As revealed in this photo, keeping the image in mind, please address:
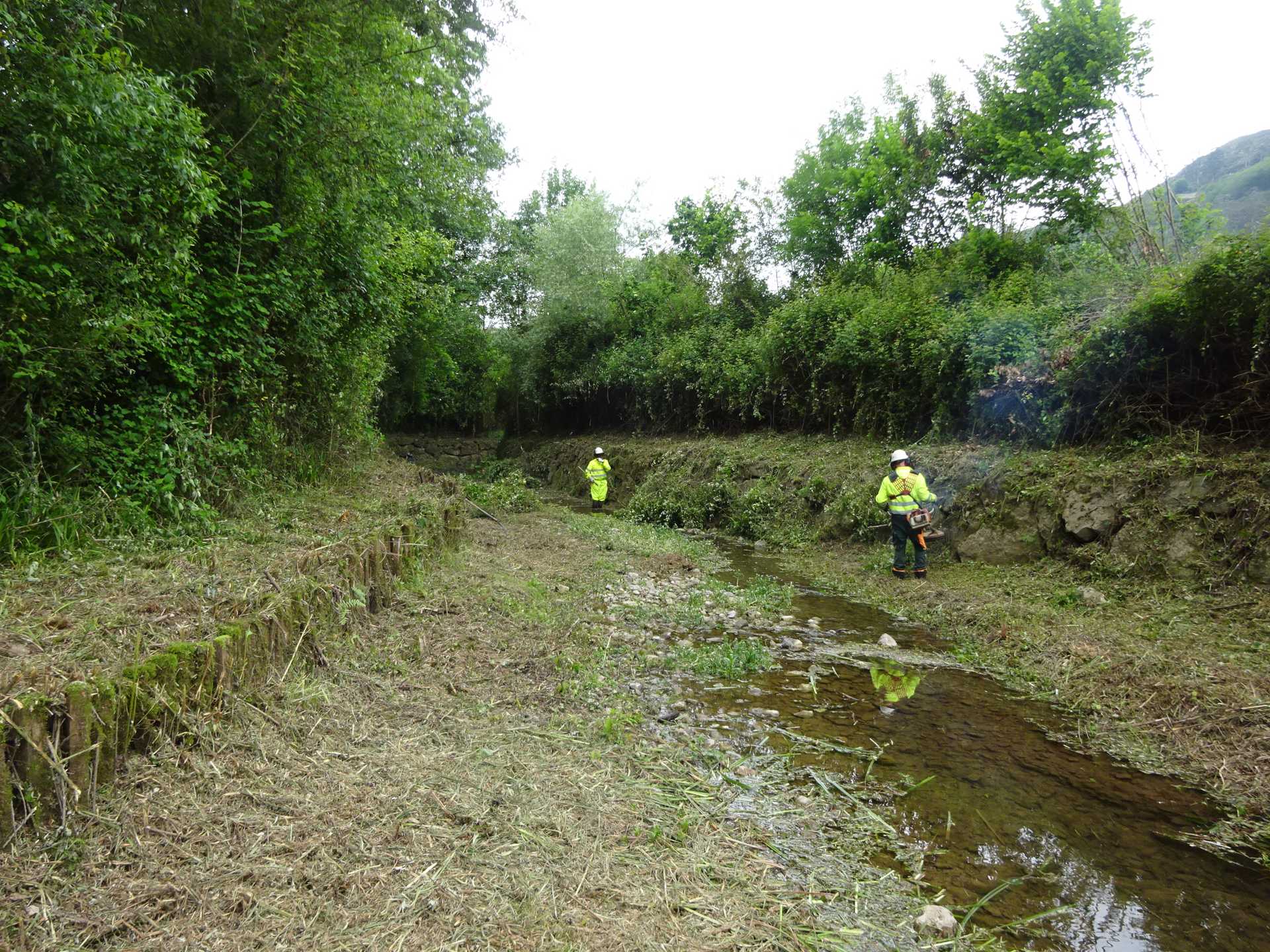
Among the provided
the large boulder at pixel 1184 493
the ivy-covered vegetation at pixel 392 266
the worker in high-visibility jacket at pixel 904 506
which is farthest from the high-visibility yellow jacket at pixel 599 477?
the large boulder at pixel 1184 493

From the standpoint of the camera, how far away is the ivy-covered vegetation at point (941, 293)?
26.7 ft

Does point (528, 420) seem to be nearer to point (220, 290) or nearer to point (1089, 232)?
point (1089, 232)

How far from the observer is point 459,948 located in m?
2.17

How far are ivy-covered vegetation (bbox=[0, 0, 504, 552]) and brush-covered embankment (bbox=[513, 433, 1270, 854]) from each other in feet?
23.6

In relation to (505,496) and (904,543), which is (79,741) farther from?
(505,496)

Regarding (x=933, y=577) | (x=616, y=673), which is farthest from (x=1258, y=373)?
(x=616, y=673)

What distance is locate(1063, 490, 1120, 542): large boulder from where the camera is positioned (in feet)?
24.8

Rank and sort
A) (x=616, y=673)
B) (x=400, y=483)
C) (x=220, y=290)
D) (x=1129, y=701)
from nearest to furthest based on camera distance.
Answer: (x=1129, y=701) < (x=616, y=673) < (x=220, y=290) < (x=400, y=483)

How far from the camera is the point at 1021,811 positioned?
3590 mm

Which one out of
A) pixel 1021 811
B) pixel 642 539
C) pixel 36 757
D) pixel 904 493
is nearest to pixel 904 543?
pixel 904 493

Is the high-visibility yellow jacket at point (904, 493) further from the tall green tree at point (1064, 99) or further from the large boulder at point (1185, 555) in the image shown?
the tall green tree at point (1064, 99)

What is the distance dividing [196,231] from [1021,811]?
25.4 ft

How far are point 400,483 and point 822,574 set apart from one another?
7.03 metres

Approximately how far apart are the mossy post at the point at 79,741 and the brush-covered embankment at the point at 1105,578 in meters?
5.07
